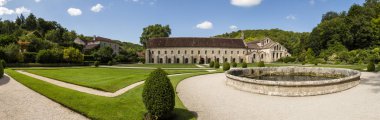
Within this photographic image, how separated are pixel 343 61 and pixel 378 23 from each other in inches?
772

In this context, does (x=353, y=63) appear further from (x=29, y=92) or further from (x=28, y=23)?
(x=28, y=23)

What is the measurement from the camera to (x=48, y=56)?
145 ft

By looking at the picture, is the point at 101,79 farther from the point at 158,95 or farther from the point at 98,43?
the point at 98,43

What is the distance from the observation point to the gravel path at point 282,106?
8820 millimetres

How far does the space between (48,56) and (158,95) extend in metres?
43.5

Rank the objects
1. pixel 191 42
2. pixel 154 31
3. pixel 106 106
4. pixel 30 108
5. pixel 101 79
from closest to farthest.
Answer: pixel 30 108 → pixel 106 106 → pixel 101 79 → pixel 191 42 → pixel 154 31

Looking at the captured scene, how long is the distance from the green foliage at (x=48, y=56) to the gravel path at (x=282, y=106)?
39012 millimetres

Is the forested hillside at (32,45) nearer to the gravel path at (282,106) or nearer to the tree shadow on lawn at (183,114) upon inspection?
the gravel path at (282,106)

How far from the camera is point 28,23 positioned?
88.2m

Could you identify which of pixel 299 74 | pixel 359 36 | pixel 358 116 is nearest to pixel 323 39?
pixel 359 36

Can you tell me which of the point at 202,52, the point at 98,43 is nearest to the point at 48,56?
the point at 98,43

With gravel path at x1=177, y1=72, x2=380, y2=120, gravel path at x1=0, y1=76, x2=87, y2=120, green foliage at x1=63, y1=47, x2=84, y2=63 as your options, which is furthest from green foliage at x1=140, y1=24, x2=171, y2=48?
gravel path at x1=0, y1=76, x2=87, y2=120

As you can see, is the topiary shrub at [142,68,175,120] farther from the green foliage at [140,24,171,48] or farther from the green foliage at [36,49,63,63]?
the green foliage at [140,24,171,48]

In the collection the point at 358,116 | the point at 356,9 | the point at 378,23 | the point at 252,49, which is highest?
the point at 356,9
